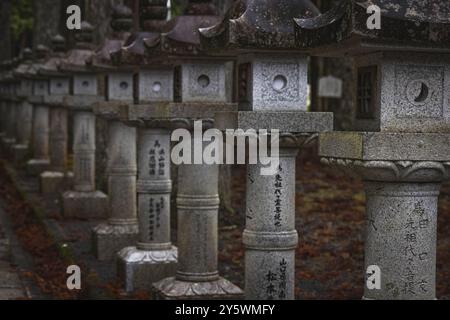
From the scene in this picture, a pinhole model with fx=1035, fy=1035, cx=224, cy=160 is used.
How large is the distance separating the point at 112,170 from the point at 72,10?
2209mm

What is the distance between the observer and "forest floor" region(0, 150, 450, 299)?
11289mm

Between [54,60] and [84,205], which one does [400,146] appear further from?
[54,60]

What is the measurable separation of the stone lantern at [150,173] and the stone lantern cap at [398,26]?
529 cm

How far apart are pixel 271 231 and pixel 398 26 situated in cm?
233

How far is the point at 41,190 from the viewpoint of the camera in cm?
1973

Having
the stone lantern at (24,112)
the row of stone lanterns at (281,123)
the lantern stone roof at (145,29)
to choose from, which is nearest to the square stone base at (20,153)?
the stone lantern at (24,112)

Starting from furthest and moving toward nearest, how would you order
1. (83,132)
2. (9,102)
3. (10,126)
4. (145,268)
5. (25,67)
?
(9,102) < (10,126) < (25,67) < (83,132) < (145,268)

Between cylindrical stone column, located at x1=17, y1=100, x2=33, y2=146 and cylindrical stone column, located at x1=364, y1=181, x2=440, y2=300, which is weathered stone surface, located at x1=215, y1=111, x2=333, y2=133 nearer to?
cylindrical stone column, located at x1=364, y1=181, x2=440, y2=300

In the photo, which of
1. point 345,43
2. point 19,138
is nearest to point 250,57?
point 345,43

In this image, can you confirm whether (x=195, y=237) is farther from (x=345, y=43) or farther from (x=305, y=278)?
(x=345, y=43)

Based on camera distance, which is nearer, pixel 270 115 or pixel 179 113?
pixel 270 115

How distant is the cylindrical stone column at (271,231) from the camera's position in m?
7.65

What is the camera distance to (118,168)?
1309 centimetres

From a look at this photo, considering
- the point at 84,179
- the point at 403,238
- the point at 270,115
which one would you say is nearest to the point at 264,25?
the point at 270,115
